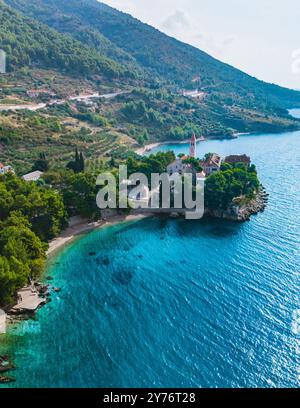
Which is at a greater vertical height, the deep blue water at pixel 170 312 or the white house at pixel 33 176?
the white house at pixel 33 176

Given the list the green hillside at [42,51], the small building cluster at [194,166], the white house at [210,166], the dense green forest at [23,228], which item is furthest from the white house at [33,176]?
the green hillside at [42,51]

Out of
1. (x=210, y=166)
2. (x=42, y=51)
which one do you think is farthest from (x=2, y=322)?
(x=42, y=51)

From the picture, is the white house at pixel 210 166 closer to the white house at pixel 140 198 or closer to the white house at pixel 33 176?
the white house at pixel 140 198

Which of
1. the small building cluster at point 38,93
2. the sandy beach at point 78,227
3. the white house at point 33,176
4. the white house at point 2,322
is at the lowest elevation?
the white house at point 2,322

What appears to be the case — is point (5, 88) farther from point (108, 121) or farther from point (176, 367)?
point (176, 367)

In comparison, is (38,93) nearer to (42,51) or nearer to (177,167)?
(42,51)

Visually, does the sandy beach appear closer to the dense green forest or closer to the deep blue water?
the dense green forest

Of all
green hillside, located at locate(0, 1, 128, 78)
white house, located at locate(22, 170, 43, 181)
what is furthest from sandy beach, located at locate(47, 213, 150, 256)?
green hillside, located at locate(0, 1, 128, 78)
